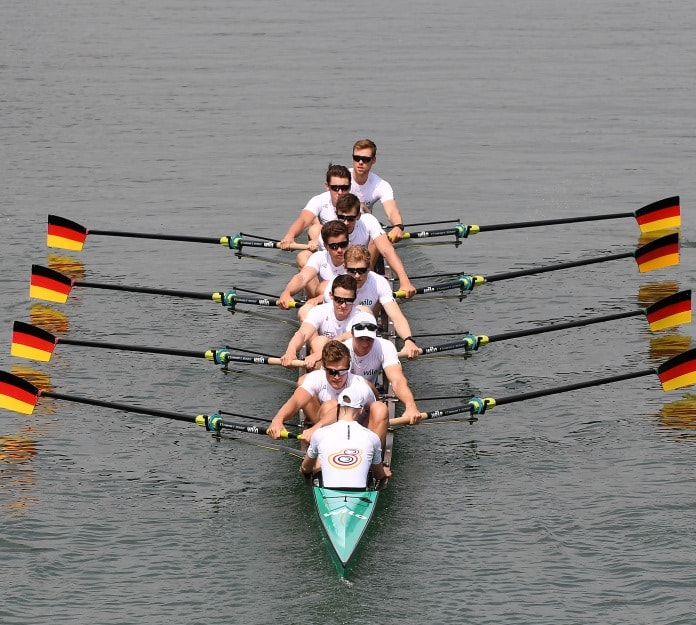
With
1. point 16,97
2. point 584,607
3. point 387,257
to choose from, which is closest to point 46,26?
point 16,97

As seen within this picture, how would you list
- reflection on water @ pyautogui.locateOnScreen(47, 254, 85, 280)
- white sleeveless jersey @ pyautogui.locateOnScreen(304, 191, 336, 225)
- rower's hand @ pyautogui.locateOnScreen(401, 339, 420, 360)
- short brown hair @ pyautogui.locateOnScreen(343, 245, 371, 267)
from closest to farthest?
1. short brown hair @ pyautogui.locateOnScreen(343, 245, 371, 267)
2. rower's hand @ pyautogui.locateOnScreen(401, 339, 420, 360)
3. white sleeveless jersey @ pyautogui.locateOnScreen(304, 191, 336, 225)
4. reflection on water @ pyautogui.locateOnScreen(47, 254, 85, 280)

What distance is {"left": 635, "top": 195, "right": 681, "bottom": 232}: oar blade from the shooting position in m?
23.6

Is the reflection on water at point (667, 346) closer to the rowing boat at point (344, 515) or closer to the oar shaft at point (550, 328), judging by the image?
the oar shaft at point (550, 328)

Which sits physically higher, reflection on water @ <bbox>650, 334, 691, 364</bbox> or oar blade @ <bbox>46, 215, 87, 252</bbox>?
oar blade @ <bbox>46, 215, 87, 252</bbox>

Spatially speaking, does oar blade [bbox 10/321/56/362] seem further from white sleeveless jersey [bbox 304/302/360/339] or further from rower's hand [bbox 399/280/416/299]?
rower's hand [bbox 399/280/416/299]

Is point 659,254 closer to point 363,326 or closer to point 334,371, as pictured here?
point 363,326

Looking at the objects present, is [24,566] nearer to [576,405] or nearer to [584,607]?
[584,607]

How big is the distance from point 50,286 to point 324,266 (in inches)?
195

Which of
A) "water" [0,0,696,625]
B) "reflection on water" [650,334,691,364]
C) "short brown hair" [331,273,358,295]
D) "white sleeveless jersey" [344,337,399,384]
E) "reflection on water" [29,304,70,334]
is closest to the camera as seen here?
"water" [0,0,696,625]

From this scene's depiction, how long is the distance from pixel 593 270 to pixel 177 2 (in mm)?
29276

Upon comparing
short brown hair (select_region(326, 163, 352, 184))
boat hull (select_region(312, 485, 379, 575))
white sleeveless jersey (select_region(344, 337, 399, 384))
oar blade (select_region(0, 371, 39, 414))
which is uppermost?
short brown hair (select_region(326, 163, 352, 184))

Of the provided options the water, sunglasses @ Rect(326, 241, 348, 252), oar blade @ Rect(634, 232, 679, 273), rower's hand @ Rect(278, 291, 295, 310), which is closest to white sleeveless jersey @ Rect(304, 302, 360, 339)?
sunglasses @ Rect(326, 241, 348, 252)

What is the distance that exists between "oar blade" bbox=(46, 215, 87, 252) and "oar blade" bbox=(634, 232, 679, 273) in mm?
9087

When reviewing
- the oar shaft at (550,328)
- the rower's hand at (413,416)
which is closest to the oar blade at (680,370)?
the oar shaft at (550,328)
